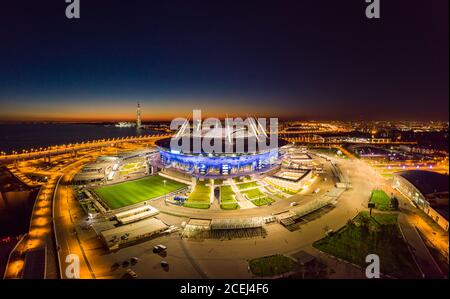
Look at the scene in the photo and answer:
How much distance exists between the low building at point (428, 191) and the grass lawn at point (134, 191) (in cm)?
3493

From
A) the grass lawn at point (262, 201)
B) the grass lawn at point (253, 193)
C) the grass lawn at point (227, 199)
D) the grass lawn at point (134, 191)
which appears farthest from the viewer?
the grass lawn at point (253, 193)

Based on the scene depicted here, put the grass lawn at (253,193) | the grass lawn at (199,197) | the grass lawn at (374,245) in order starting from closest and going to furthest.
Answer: the grass lawn at (374,245) → the grass lawn at (199,197) → the grass lawn at (253,193)

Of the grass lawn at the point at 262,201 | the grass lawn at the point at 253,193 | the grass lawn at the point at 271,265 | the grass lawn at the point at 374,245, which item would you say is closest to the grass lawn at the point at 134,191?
the grass lawn at the point at 253,193

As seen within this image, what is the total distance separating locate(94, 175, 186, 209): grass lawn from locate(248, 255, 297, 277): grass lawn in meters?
20.9

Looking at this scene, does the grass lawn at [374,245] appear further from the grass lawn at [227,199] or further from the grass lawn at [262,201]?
the grass lawn at [227,199]

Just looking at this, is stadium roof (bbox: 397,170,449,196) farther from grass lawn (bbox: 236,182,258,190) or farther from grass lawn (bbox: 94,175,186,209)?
grass lawn (bbox: 94,175,186,209)

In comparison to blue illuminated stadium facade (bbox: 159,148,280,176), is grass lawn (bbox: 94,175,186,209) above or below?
below

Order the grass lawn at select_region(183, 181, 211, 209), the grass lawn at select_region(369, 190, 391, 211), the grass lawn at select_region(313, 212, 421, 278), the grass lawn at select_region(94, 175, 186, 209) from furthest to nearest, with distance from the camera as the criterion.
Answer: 1. the grass lawn at select_region(94, 175, 186, 209)
2. the grass lawn at select_region(183, 181, 211, 209)
3. the grass lawn at select_region(369, 190, 391, 211)
4. the grass lawn at select_region(313, 212, 421, 278)

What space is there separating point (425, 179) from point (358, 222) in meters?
16.1

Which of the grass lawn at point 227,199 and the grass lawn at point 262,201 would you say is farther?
the grass lawn at point 262,201

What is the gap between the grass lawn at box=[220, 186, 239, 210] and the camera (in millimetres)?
33206

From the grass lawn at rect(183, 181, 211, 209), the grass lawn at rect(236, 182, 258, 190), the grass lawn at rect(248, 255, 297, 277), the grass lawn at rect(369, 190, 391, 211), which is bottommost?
the grass lawn at rect(248, 255, 297, 277)

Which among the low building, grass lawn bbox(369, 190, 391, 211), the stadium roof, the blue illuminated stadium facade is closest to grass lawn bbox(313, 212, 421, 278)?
grass lawn bbox(369, 190, 391, 211)

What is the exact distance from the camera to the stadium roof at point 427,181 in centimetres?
3244
